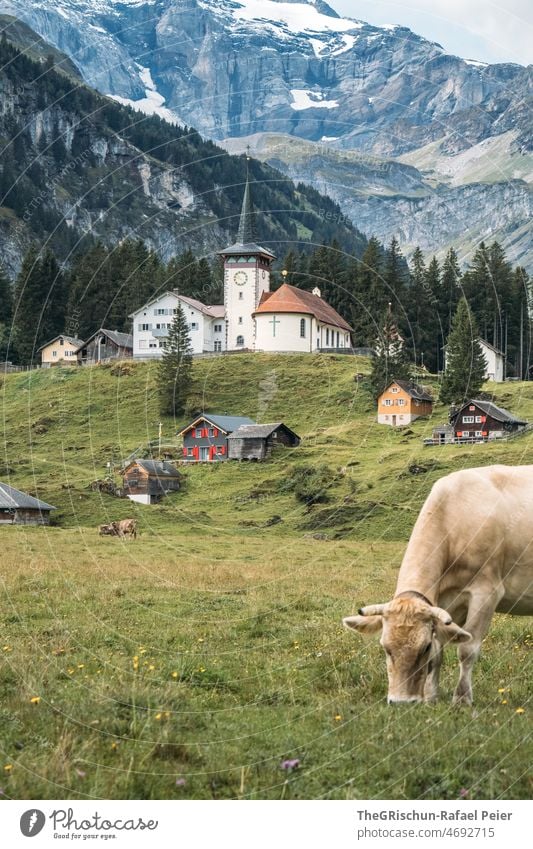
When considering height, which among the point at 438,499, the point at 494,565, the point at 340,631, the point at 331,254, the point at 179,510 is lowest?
the point at 179,510

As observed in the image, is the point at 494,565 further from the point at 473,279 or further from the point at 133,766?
the point at 473,279

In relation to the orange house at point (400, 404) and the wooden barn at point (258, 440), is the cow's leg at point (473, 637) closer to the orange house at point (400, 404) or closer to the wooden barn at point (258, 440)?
the wooden barn at point (258, 440)

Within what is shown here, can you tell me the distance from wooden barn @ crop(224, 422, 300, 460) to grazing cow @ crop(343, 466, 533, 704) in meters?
74.9

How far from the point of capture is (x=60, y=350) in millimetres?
136500

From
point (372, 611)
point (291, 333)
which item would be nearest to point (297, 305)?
point (291, 333)

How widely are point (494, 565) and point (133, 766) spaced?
5014mm

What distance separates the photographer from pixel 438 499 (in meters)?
11.1

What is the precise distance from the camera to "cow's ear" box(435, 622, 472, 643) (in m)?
9.44

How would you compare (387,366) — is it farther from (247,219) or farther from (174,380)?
(247,219)

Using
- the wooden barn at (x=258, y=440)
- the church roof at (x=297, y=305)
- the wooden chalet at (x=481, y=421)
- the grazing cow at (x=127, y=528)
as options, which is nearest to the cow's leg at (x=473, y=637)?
the grazing cow at (x=127, y=528)

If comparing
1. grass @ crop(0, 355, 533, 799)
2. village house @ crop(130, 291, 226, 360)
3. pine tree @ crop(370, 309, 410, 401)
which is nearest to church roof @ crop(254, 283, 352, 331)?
village house @ crop(130, 291, 226, 360)

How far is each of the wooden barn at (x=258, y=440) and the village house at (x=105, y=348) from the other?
158 ft

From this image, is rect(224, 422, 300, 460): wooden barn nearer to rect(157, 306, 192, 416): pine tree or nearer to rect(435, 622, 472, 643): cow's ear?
rect(157, 306, 192, 416): pine tree
